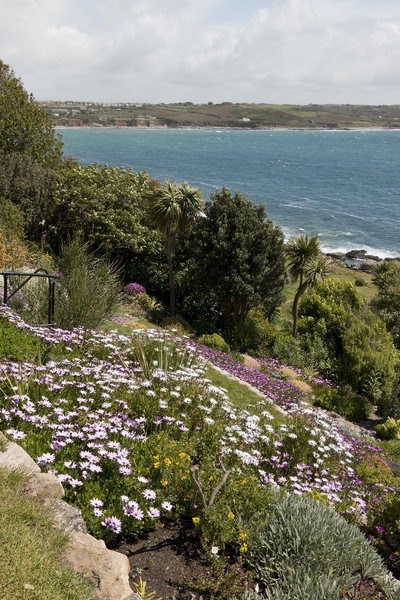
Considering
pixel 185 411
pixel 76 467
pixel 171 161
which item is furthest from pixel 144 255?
pixel 171 161

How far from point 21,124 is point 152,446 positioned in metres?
25.6

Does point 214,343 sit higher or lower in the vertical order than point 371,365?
higher

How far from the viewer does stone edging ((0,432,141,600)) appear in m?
3.16

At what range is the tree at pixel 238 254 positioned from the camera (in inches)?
742

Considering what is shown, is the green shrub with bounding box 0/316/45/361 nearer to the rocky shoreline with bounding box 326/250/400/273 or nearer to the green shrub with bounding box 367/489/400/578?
the green shrub with bounding box 367/489/400/578

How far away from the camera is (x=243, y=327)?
19.4 m

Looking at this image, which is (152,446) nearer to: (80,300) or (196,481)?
(196,481)

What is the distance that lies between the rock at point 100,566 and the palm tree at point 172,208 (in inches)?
665

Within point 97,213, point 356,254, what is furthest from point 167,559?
point 356,254

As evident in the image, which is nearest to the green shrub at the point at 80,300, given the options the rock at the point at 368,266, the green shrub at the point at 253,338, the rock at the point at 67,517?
the rock at the point at 67,517

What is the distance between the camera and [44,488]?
12.5ft

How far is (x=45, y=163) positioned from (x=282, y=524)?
24.4m

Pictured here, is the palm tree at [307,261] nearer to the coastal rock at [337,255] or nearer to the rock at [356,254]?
the coastal rock at [337,255]

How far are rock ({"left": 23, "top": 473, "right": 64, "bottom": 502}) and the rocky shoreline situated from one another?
42196mm
